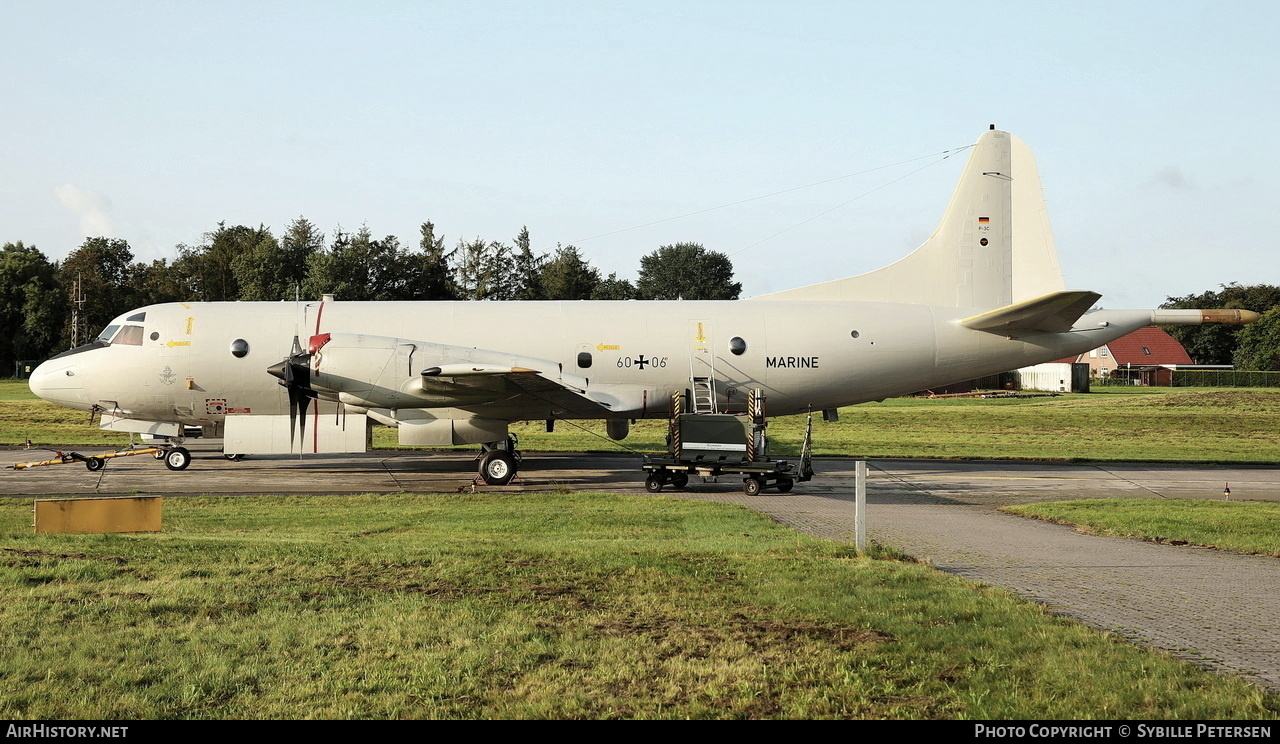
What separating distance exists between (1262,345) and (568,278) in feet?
249

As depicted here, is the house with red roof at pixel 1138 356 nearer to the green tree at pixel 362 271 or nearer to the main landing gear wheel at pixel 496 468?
the green tree at pixel 362 271

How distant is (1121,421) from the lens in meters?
45.0

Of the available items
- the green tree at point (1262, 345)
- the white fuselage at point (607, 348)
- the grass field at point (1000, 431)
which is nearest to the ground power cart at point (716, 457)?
the white fuselage at point (607, 348)

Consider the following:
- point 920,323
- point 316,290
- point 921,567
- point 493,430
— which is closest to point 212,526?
point 493,430

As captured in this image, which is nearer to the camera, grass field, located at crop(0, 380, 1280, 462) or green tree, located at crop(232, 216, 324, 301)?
grass field, located at crop(0, 380, 1280, 462)

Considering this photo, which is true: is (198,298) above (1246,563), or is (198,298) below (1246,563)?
above

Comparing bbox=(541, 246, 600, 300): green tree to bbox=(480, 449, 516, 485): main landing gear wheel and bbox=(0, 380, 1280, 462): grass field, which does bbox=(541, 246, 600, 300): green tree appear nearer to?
bbox=(0, 380, 1280, 462): grass field

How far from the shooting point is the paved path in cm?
865

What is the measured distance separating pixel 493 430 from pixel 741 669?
16.8m

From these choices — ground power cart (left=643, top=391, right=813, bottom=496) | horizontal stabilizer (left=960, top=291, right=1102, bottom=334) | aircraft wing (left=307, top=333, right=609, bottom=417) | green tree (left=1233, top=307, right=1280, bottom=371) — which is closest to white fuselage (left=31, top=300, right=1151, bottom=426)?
horizontal stabilizer (left=960, top=291, right=1102, bottom=334)

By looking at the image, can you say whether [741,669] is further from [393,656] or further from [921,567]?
[921,567]

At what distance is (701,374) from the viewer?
78.6 feet

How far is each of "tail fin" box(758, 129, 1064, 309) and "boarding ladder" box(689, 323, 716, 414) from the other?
8.50 ft
